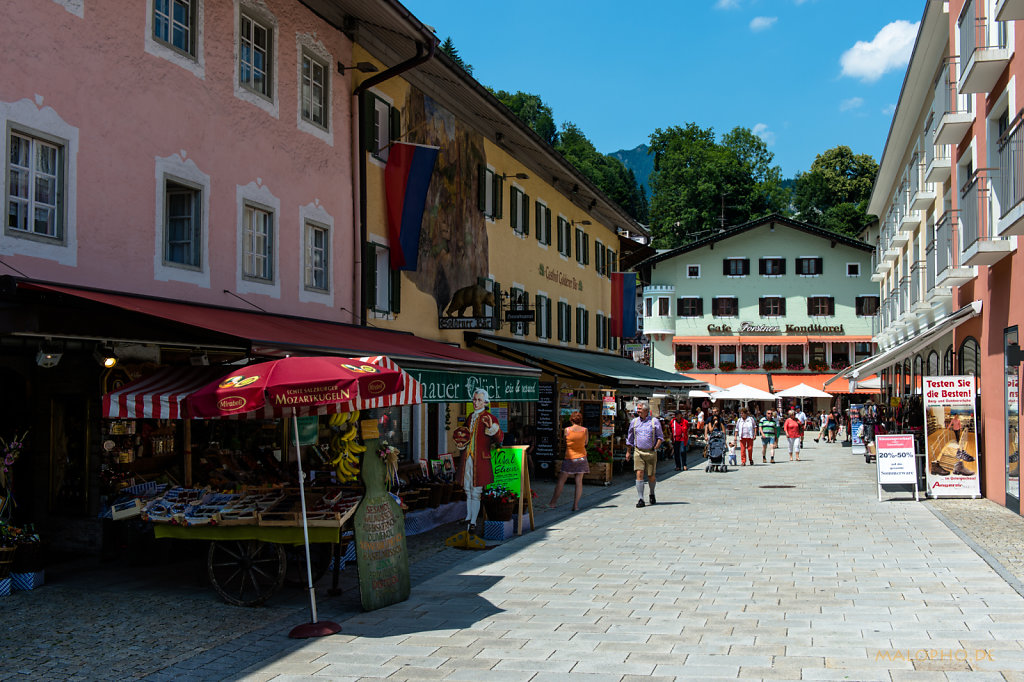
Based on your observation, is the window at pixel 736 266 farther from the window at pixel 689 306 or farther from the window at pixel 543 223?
the window at pixel 543 223

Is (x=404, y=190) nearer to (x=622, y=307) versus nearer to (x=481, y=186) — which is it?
(x=481, y=186)

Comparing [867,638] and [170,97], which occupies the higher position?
[170,97]

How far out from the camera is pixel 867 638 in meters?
7.62

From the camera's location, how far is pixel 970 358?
19547 mm

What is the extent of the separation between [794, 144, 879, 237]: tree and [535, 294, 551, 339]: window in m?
50.7

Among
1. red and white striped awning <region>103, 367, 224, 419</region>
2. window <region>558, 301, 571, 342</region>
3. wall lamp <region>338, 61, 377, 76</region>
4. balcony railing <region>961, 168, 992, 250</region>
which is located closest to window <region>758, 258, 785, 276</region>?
window <region>558, 301, 571, 342</region>

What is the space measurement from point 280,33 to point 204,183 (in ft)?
10.8

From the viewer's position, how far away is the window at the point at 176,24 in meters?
12.5

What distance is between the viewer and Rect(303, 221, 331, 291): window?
16.2m

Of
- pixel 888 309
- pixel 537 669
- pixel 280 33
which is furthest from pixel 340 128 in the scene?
pixel 888 309

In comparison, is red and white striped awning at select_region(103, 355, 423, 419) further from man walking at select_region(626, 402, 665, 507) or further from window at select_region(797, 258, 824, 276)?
window at select_region(797, 258, 824, 276)

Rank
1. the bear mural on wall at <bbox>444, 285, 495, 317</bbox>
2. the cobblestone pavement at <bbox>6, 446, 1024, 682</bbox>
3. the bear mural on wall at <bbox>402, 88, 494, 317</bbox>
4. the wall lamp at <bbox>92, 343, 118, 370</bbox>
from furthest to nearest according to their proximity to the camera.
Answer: the bear mural on wall at <bbox>444, 285, 495, 317</bbox>, the bear mural on wall at <bbox>402, 88, 494, 317</bbox>, the wall lamp at <bbox>92, 343, 118, 370</bbox>, the cobblestone pavement at <bbox>6, 446, 1024, 682</bbox>

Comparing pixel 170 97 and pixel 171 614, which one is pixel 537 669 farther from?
pixel 170 97

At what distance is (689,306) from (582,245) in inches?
1054
